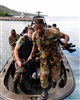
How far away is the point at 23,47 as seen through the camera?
3941mm

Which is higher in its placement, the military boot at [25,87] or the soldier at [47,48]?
the soldier at [47,48]

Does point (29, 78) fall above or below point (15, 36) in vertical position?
below

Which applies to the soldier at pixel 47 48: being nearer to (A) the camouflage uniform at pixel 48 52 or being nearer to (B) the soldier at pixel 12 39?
(A) the camouflage uniform at pixel 48 52

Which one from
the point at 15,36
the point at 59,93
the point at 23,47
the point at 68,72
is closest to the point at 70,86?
the point at 59,93

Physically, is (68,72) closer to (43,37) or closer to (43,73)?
(43,73)

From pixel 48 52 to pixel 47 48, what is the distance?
0.07 metres

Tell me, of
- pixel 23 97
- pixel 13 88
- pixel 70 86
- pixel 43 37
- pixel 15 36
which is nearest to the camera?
pixel 43 37

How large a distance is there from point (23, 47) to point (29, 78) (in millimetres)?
752

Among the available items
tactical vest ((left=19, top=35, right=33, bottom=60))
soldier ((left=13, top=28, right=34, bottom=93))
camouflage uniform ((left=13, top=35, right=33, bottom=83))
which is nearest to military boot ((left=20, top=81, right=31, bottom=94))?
soldier ((left=13, top=28, right=34, bottom=93))

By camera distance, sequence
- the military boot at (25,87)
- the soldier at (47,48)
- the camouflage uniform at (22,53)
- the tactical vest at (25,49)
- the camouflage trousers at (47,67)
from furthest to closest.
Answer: the military boot at (25,87), the tactical vest at (25,49), the camouflage uniform at (22,53), the camouflage trousers at (47,67), the soldier at (47,48)

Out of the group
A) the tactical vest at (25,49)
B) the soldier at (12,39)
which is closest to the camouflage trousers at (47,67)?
the tactical vest at (25,49)

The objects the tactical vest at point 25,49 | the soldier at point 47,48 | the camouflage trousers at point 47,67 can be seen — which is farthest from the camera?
the tactical vest at point 25,49

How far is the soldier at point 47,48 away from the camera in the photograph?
3037 millimetres

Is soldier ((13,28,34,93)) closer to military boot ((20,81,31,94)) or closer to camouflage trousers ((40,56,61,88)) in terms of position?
military boot ((20,81,31,94))
